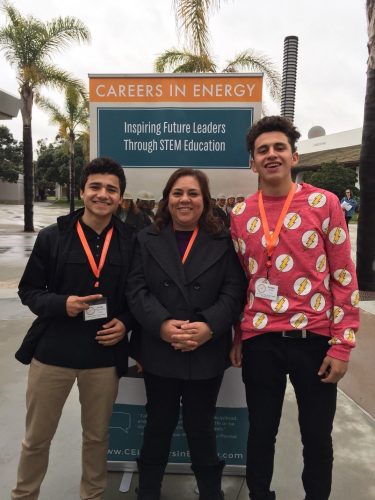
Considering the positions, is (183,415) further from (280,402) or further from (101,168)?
(101,168)

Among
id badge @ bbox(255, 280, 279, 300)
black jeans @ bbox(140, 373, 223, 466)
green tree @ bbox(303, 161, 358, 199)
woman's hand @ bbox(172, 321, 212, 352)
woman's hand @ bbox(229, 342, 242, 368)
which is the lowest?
black jeans @ bbox(140, 373, 223, 466)

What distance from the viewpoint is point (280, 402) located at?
6.79ft

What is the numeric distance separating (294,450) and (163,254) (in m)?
1.82

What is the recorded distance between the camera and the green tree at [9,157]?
46812 millimetres

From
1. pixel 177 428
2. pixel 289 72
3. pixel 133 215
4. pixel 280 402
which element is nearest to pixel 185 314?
pixel 280 402

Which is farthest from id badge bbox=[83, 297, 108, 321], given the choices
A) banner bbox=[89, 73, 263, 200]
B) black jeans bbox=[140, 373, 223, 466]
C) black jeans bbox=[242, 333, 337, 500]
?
banner bbox=[89, 73, 263, 200]

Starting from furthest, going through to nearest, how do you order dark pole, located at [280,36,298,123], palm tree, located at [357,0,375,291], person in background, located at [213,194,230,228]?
palm tree, located at [357,0,375,291] < dark pole, located at [280,36,298,123] < person in background, located at [213,194,230,228]

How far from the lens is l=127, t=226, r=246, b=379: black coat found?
1.98m

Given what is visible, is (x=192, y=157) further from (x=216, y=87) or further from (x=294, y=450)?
(x=294, y=450)

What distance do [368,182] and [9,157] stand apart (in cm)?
4856

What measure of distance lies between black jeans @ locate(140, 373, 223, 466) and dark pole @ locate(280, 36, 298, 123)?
431 cm

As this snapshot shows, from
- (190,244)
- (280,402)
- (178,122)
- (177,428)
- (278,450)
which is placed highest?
(178,122)

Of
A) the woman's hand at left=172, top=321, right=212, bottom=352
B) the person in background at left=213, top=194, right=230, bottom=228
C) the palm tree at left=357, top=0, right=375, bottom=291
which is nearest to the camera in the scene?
the woman's hand at left=172, top=321, right=212, bottom=352

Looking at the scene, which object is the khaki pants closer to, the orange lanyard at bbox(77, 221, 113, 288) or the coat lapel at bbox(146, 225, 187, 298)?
the orange lanyard at bbox(77, 221, 113, 288)
